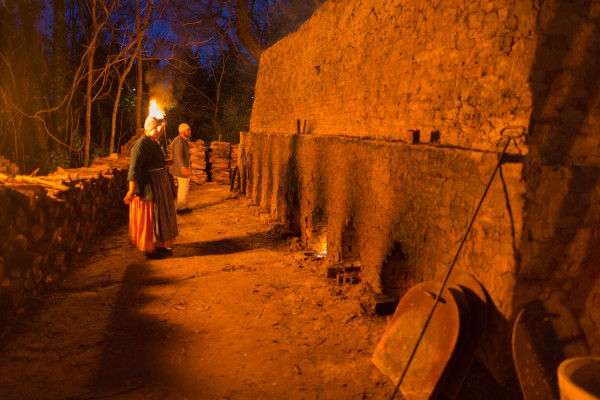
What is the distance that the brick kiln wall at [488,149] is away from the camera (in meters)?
2.84

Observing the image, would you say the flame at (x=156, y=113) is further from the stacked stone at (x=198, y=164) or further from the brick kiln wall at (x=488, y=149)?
the stacked stone at (x=198, y=164)

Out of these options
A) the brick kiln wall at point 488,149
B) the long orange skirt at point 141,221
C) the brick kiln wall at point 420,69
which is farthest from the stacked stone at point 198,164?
the brick kiln wall at point 488,149

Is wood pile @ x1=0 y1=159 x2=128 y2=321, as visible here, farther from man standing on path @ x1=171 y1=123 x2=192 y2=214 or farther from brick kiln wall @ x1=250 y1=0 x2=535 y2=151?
brick kiln wall @ x1=250 y1=0 x2=535 y2=151

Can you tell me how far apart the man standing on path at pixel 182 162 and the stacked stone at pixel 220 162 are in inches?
196

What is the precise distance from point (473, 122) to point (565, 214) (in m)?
0.96

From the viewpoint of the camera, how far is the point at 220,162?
14641mm

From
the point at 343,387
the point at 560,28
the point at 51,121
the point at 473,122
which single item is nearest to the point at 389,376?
the point at 343,387

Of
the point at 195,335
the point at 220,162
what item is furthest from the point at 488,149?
the point at 220,162

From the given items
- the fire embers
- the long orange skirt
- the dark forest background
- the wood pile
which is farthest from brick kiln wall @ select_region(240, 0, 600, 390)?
the dark forest background

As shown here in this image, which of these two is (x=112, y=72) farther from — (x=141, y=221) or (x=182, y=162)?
(x=141, y=221)

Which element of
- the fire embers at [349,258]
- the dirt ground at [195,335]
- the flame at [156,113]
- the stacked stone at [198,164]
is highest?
the flame at [156,113]

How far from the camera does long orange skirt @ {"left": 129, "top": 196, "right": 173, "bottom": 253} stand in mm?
5828

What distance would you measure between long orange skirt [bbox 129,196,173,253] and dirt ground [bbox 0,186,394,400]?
331 millimetres

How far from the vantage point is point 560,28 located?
9.34 feet
